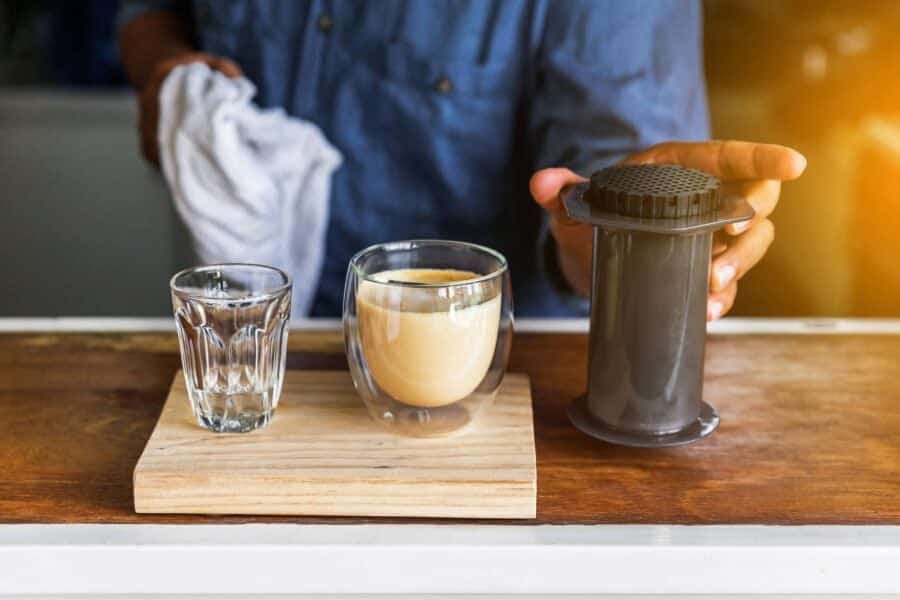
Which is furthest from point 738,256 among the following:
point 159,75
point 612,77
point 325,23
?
point 159,75

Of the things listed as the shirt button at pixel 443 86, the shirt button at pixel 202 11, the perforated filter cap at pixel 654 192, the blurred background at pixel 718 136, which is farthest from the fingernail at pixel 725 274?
the blurred background at pixel 718 136

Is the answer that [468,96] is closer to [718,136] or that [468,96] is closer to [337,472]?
[337,472]

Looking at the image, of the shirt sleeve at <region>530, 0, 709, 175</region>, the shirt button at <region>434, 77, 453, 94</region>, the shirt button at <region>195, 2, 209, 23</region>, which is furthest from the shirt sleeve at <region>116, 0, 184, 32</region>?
the shirt sleeve at <region>530, 0, 709, 175</region>

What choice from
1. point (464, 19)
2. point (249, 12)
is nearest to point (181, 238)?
point (249, 12)

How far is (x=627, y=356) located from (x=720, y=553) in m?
0.18

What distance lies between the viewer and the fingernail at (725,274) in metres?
0.94

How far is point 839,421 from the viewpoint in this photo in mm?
962

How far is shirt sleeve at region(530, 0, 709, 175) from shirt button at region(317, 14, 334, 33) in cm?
30

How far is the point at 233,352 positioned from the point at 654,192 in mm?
349

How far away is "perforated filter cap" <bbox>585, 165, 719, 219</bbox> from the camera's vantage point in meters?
0.82

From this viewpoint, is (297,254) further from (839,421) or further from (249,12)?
(839,421)

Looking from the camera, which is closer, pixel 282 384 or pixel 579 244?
pixel 282 384

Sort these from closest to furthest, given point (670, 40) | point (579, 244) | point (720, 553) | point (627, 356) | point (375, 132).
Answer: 1. point (720, 553)
2. point (627, 356)
3. point (579, 244)
4. point (670, 40)
5. point (375, 132)

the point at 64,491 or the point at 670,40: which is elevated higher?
the point at 670,40
